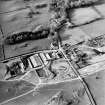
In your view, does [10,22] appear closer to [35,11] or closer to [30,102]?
[35,11]

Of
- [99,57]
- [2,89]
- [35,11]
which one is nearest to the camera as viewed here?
[2,89]

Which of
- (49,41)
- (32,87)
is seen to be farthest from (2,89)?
(49,41)

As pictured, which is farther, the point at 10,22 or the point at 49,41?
the point at 10,22

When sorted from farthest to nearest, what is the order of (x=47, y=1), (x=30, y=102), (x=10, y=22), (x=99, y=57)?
(x=47, y=1)
(x=10, y=22)
(x=99, y=57)
(x=30, y=102)

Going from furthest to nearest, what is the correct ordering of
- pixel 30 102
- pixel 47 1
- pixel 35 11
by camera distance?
pixel 47 1
pixel 35 11
pixel 30 102

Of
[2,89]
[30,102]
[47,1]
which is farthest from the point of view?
[47,1]

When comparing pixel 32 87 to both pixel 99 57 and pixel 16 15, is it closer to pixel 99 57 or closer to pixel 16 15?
pixel 99 57

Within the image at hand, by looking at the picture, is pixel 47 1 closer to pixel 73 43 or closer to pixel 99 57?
pixel 73 43

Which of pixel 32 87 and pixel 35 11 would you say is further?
pixel 35 11

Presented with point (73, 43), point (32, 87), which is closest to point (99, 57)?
point (73, 43)
